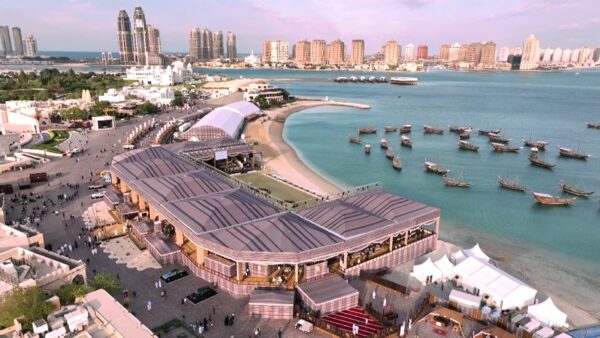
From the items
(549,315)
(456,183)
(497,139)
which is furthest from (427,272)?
(497,139)

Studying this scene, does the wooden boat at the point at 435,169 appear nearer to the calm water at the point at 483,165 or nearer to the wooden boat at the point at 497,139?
the calm water at the point at 483,165

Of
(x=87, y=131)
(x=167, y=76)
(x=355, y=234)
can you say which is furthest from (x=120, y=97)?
(x=355, y=234)

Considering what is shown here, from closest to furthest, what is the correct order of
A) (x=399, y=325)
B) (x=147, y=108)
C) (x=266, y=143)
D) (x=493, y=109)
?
(x=399, y=325) → (x=266, y=143) → (x=147, y=108) → (x=493, y=109)

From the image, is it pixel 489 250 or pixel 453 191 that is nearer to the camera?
pixel 489 250

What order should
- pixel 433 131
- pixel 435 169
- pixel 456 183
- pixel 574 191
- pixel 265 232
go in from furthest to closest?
pixel 433 131
pixel 435 169
pixel 456 183
pixel 574 191
pixel 265 232

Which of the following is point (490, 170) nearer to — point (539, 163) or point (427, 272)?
point (539, 163)

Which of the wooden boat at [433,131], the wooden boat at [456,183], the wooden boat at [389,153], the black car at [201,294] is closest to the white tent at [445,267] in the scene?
the black car at [201,294]

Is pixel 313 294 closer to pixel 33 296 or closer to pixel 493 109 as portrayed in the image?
pixel 33 296

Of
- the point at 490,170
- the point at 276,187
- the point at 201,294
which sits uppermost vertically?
the point at 276,187
